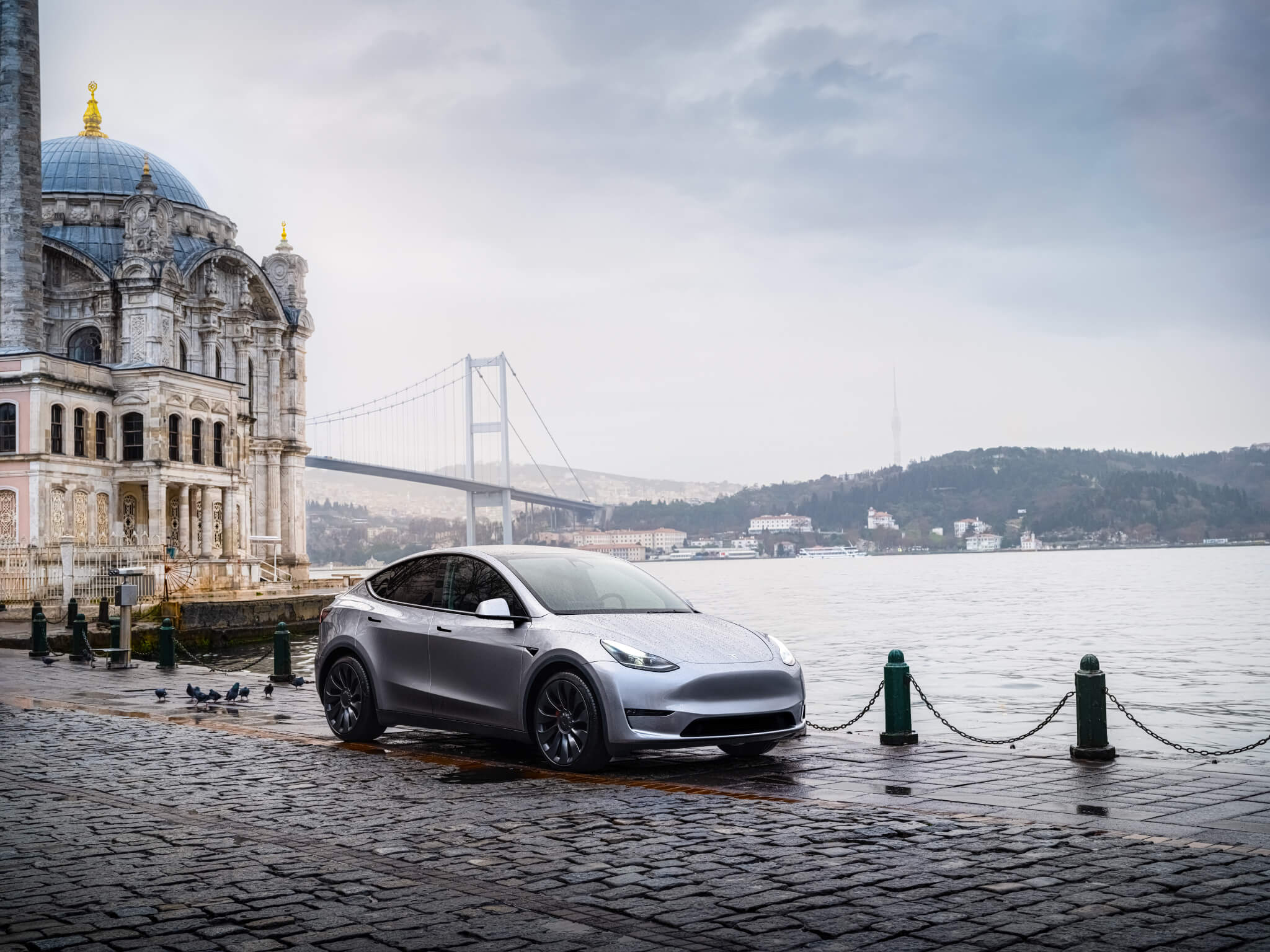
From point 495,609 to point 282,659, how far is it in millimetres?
8398

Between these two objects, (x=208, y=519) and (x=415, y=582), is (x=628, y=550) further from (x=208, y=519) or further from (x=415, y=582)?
(x=415, y=582)

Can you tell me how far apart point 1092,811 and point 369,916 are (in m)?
3.90

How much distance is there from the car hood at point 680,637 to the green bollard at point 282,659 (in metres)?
8.27

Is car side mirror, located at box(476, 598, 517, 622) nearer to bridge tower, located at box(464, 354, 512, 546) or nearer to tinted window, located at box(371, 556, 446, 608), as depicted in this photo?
tinted window, located at box(371, 556, 446, 608)

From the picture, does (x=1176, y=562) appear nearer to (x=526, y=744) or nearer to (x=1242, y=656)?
(x=1242, y=656)

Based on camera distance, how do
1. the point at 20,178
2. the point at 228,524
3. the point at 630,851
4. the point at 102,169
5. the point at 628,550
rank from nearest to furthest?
the point at 630,851
the point at 20,178
the point at 228,524
the point at 102,169
the point at 628,550

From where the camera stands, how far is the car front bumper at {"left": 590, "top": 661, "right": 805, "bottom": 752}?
822 centimetres

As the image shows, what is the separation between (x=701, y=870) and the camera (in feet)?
18.6

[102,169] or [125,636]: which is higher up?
[102,169]

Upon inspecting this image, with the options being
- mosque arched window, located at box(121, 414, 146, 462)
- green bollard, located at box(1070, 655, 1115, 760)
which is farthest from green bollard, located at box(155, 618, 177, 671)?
mosque arched window, located at box(121, 414, 146, 462)

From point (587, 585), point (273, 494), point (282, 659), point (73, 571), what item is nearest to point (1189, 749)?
point (587, 585)

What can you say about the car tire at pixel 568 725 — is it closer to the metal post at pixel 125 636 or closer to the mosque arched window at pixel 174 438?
the metal post at pixel 125 636

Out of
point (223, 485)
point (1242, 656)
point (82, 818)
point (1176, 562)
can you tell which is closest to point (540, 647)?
point (82, 818)

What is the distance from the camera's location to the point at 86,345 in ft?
175
